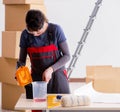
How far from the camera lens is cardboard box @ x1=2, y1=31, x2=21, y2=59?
3.74 metres

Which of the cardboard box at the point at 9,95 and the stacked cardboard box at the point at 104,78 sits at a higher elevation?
the stacked cardboard box at the point at 104,78

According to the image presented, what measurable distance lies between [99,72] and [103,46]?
3136mm

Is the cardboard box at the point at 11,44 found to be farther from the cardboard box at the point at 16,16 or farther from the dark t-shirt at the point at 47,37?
the dark t-shirt at the point at 47,37

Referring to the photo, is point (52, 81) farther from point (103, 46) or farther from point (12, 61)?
point (103, 46)

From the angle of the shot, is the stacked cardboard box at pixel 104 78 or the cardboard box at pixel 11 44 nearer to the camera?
the stacked cardboard box at pixel 104 78

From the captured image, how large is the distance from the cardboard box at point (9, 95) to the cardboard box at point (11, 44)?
1.33ft

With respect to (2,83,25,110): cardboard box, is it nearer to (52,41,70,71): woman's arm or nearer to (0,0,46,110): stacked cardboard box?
(0,0,46,110): stacked cardboard box

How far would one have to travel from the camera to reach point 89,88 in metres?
2.24

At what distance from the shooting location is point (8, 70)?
397 centimetres

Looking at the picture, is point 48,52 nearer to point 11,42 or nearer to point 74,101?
point 74,101

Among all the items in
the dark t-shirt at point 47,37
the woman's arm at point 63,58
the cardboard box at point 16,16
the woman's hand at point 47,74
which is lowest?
the woman's hand at point 47,74

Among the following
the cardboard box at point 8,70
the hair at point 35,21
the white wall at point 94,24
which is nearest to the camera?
the hair at point 35,21

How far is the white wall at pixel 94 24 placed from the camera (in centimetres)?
539

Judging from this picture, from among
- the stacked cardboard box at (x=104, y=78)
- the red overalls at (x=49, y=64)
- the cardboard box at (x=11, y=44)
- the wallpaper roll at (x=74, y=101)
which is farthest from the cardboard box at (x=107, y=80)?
the cardboard box at (x=11, y=44)
